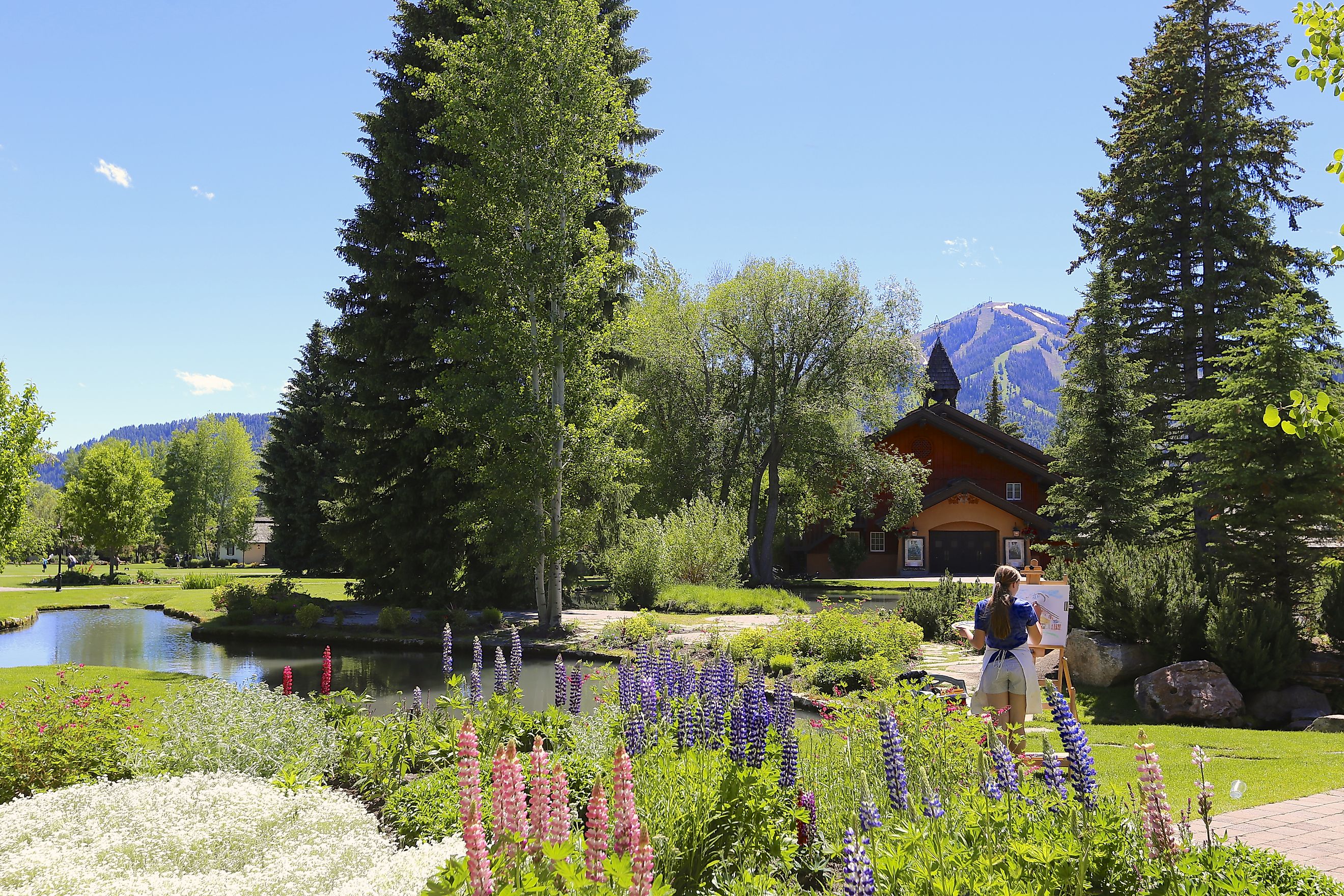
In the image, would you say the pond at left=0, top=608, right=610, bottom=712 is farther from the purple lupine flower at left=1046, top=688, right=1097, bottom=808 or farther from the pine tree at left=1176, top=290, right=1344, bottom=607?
the pine tree at left=1176, top=290, right=1344, bottom=607

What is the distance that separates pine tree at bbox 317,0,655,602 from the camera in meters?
22.1

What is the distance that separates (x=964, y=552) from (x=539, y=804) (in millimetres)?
40637

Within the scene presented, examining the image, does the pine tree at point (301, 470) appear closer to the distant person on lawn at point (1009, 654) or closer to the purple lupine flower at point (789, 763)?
the distant person on lawn at point (1009, 654)

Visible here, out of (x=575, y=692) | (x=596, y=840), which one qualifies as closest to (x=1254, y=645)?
(x=575, y=692)

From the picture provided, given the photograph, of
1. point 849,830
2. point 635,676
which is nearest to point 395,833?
point 635,676

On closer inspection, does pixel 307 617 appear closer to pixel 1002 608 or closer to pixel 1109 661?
pixel 1109 661

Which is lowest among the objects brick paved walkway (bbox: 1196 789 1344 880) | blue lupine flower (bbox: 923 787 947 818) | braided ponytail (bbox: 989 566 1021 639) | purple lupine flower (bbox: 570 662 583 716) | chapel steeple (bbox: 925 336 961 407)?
brick paved walkway (bbox: 1196 789 1344 880)

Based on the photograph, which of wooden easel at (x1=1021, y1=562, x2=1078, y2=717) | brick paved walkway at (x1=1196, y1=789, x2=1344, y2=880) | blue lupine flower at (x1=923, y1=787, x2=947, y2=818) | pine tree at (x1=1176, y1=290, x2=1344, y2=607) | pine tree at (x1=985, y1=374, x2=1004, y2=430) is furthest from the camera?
pine tree at (x1=985, y1=374, x2=1004, y2=430)

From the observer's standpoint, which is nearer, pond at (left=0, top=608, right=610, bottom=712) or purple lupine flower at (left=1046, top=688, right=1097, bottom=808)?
purple lupine flower at (left=1046, top=688, right=1097, bottom=808)

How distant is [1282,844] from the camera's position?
198 inches

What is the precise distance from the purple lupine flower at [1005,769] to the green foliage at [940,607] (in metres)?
13.3

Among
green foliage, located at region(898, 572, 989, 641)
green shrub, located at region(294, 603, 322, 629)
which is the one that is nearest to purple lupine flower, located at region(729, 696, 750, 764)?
green foliage, located at region(898, 572, 989, 641)

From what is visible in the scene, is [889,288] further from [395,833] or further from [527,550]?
[395,833]

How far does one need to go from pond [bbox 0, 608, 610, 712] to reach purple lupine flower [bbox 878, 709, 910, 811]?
6.17 m
